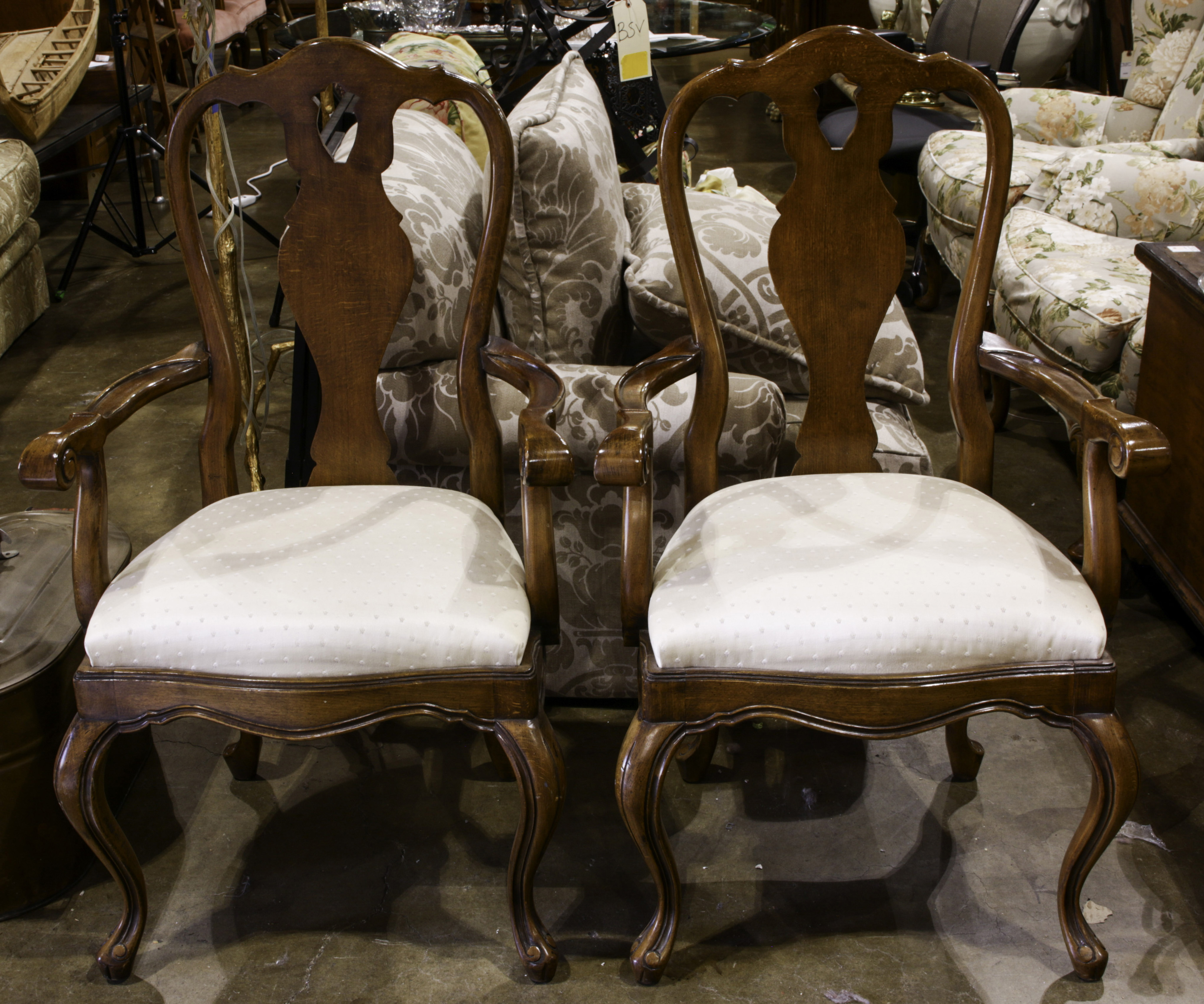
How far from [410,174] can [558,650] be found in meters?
A: 0.77

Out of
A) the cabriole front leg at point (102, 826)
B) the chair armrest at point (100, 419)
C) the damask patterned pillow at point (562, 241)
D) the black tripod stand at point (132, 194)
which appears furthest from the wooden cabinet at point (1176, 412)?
the black tripod stand at point (132, 194)

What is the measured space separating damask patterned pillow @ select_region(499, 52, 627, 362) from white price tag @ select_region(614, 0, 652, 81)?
0.21 m

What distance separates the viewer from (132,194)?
3902mm

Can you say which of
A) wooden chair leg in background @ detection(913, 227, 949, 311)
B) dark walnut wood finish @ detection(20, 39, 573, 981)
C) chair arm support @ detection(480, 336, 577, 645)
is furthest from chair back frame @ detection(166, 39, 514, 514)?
wooden chair leg in background @ detection(913, 227, 949, 311)

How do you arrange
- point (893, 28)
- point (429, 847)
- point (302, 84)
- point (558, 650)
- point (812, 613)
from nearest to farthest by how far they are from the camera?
point (812, 613) < point (302, 84) < point (429, 847) < point (558, 650) < point (893, 28)

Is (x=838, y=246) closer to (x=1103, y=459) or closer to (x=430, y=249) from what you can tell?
(x=1103, y=459)

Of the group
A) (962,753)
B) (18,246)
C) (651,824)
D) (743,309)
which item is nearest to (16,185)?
(18,246)

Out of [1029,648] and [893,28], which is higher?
[893,28]

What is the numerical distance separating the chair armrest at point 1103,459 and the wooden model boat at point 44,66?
3.32 meters

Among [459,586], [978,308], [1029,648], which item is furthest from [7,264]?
[1029,648]

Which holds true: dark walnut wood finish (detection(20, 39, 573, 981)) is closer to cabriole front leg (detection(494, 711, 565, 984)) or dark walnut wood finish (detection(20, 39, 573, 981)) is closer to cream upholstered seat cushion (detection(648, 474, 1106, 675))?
cabriole front leg (detection(494, 711, 565, 984))

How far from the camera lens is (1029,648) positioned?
1.17 meters

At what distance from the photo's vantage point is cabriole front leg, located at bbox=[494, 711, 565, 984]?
122 centimetres

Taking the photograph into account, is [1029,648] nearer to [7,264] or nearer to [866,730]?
[866,730]
